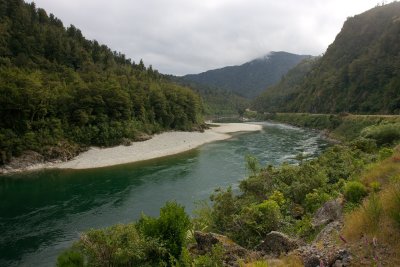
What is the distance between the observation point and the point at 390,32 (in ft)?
382

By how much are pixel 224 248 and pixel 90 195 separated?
31.5m

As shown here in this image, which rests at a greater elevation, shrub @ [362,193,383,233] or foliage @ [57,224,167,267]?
shrub @ [362,193,383,233]

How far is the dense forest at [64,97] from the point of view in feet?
201

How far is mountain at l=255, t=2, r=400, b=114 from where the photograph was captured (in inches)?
4129

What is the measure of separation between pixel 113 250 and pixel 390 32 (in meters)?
129

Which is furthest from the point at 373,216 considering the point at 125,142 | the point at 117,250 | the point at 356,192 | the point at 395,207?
the point at 125,142

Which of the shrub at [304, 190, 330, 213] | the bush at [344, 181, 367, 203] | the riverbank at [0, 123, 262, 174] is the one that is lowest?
the riverbank at [0, 123, 262, 174]

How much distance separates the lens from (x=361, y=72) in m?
122

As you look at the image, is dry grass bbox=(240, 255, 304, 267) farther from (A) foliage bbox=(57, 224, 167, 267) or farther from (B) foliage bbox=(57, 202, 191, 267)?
(A) foliage bbox=(57, 224, 167, 267)

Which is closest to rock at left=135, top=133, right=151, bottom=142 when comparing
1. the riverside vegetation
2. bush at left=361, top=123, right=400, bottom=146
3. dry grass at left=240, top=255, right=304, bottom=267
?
the riverside vegetation

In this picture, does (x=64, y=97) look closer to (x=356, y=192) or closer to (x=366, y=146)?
(x=366, y=146)

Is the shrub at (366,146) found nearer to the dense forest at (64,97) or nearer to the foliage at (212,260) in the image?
the foliage at (212,260)

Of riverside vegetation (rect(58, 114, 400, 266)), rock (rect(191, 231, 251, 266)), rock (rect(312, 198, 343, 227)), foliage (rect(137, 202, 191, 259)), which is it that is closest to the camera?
riverside vegetation (rect(58, 114, 400, 266))

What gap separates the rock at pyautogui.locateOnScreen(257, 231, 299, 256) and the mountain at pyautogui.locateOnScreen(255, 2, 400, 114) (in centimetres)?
8706
